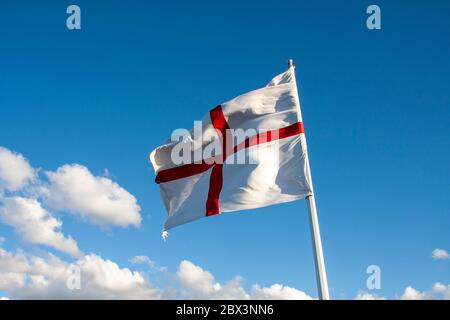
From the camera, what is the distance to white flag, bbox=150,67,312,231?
16031 mm

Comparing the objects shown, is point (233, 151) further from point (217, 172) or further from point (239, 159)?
point (217, 172)

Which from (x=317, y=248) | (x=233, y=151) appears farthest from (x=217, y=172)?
(x=317, y=248)

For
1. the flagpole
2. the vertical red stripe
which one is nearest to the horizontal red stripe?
the vertical red stripe

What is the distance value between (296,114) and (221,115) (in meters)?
2.65

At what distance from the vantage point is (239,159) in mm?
17125

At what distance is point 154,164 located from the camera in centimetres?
1877

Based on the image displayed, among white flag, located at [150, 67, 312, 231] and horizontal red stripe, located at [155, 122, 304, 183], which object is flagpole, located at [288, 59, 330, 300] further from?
horizontal red stripe, located at [155, 122, 304, 183]
